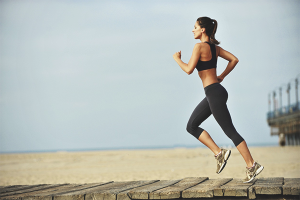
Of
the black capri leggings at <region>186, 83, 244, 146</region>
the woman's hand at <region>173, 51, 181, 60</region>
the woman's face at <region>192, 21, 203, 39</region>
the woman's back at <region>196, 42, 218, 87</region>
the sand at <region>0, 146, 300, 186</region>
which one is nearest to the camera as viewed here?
the black capri leggings at <region>186, 83, 244, 146</region>

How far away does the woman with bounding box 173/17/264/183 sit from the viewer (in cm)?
463

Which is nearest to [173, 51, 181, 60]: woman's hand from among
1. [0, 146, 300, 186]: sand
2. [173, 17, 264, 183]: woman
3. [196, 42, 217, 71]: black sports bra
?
[173, 17, 264, 183]: woman

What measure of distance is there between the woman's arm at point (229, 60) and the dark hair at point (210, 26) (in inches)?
6.7

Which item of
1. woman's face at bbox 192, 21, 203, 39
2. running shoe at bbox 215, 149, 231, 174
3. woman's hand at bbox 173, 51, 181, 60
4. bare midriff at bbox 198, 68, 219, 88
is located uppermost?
woman's face at bbox 192, 21, 203, 39

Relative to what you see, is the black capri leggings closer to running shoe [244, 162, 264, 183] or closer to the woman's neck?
running shoe [244, 162, 264, 183]

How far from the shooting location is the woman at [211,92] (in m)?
4.63

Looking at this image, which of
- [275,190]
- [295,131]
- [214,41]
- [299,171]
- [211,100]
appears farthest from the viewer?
[295,131]

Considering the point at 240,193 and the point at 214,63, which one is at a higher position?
the point at 214,63

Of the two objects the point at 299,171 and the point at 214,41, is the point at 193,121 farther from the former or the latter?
the point at 299,171

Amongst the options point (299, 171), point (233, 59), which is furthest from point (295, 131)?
point (233, 59)

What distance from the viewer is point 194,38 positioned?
16.5 feet

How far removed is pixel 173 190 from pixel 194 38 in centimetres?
219

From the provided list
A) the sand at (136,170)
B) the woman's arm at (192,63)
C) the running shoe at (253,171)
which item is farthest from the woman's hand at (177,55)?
the sand at (136,170)

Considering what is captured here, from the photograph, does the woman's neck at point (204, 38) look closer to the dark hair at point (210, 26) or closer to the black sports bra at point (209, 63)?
the dark hair at point (210, 26)
